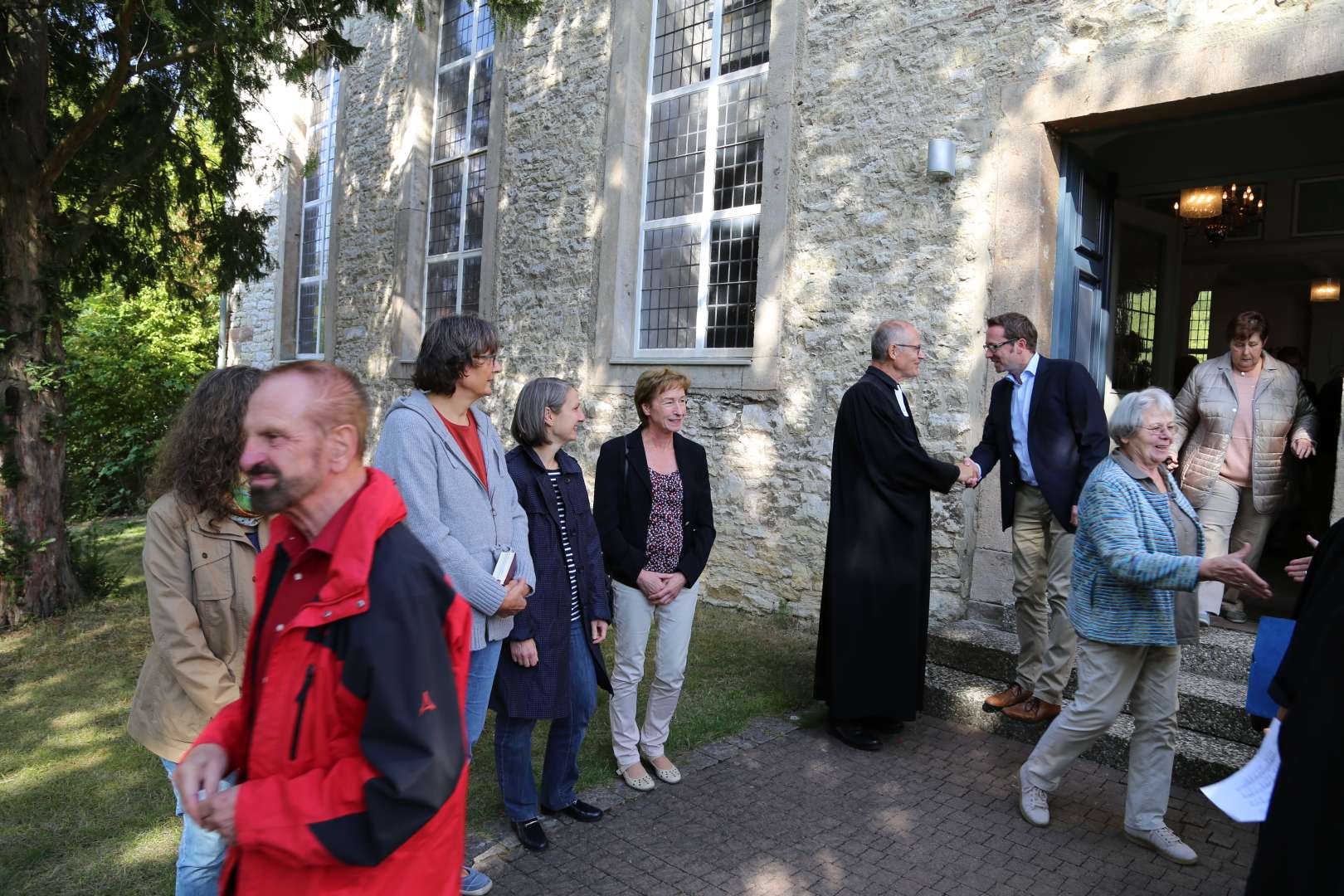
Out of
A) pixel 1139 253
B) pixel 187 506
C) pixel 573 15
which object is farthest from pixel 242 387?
pixel 573 15

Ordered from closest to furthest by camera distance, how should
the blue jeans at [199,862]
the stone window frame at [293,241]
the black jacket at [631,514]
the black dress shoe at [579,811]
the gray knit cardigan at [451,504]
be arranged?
the blue jeans at [199,862]
the gray knit cardigan at [451,504]
the black dress shoe at [579,811]
the black jacket at [631,514]
the stone window frame at [293,241]

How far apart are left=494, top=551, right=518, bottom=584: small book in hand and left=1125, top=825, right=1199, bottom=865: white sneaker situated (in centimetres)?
267

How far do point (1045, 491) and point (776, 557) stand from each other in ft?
9.41

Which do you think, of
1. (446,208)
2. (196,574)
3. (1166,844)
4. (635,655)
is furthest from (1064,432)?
(446,208)

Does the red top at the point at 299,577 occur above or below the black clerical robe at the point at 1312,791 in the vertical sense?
above

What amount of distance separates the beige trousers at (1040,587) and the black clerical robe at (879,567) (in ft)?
2.05

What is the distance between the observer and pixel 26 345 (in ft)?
23.5

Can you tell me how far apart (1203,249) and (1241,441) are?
6.00 metres

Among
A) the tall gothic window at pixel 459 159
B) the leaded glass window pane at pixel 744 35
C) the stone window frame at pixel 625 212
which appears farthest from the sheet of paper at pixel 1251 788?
the tall gothic window at pixel 459 159

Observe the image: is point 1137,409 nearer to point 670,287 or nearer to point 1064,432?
point 1064,432

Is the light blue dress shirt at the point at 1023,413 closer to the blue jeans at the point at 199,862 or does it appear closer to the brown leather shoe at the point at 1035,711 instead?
the brown leather shoe at the point at 1035,711

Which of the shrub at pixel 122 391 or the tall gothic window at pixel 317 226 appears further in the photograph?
the shrub at pixel 122 391

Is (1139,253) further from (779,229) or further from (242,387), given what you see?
(242,387)

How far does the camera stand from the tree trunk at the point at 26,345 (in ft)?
23.1
